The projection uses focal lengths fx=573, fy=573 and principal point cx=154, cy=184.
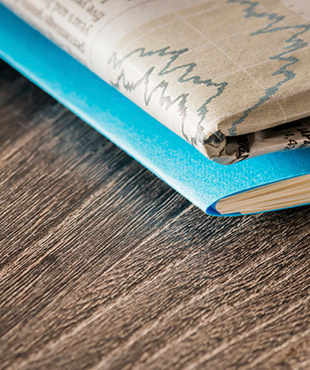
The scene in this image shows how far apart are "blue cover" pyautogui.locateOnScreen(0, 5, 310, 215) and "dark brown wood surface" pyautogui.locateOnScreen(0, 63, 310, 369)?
Result: 3 centimetres

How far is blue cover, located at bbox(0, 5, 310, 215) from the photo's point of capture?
1.62 ft

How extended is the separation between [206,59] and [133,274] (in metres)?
0.20

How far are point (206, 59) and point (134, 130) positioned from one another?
104mm

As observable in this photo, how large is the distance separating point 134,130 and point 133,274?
162 millimetres

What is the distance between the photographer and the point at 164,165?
0.53 m

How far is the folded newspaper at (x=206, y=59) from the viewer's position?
1.52 feet

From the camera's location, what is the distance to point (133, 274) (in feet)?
1.54

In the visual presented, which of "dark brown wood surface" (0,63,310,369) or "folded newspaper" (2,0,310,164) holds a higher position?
"folded newspaper" (2,0,310,164)

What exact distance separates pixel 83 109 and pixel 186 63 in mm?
138

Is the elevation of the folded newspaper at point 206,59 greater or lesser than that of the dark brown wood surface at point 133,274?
greater

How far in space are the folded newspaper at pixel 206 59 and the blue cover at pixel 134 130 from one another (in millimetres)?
30

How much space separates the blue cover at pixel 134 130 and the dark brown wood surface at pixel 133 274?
0.03 metres

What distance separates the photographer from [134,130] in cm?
57

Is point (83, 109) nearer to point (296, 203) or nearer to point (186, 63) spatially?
point (186, 63)
